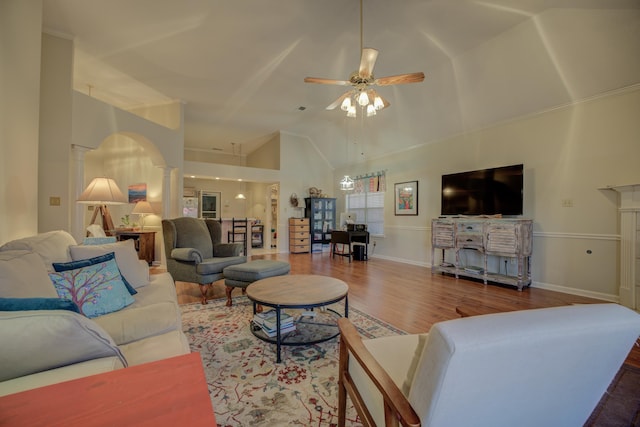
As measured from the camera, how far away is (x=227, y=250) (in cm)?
→ 384

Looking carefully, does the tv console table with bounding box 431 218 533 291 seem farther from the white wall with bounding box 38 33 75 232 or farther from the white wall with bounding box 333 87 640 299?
the white wall with bounding box 38 33 75 232

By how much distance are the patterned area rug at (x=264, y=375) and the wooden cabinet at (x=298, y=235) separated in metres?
4.70

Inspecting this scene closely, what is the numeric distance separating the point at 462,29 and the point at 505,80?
3.56 feet

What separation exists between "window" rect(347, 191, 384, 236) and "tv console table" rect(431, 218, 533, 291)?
1.98 metres

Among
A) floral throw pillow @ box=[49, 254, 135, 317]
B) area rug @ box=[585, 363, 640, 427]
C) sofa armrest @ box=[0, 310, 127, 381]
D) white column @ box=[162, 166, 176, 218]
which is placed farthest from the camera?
white column @ box=[162, 166, 176, 218]

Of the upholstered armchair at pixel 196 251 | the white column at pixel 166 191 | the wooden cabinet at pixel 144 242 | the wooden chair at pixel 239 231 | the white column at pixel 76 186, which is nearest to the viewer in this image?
the upholstered armchair at pixel 196 251

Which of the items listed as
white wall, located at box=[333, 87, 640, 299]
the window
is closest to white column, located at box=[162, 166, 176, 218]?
the window

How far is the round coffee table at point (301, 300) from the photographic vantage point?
6.52 feet

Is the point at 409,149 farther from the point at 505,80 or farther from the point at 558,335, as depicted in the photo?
the point at 558,335

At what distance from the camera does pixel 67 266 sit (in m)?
1.67

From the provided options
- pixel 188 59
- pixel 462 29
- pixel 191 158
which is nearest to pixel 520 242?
pixel 462 29

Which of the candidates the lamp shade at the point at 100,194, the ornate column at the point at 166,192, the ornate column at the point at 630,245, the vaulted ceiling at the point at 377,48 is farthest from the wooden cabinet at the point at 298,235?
the ornate column at the point at 630,245

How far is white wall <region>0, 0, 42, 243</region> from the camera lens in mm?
2045

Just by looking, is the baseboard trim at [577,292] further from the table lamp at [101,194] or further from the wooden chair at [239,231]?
the wooden chair at [239,231]
